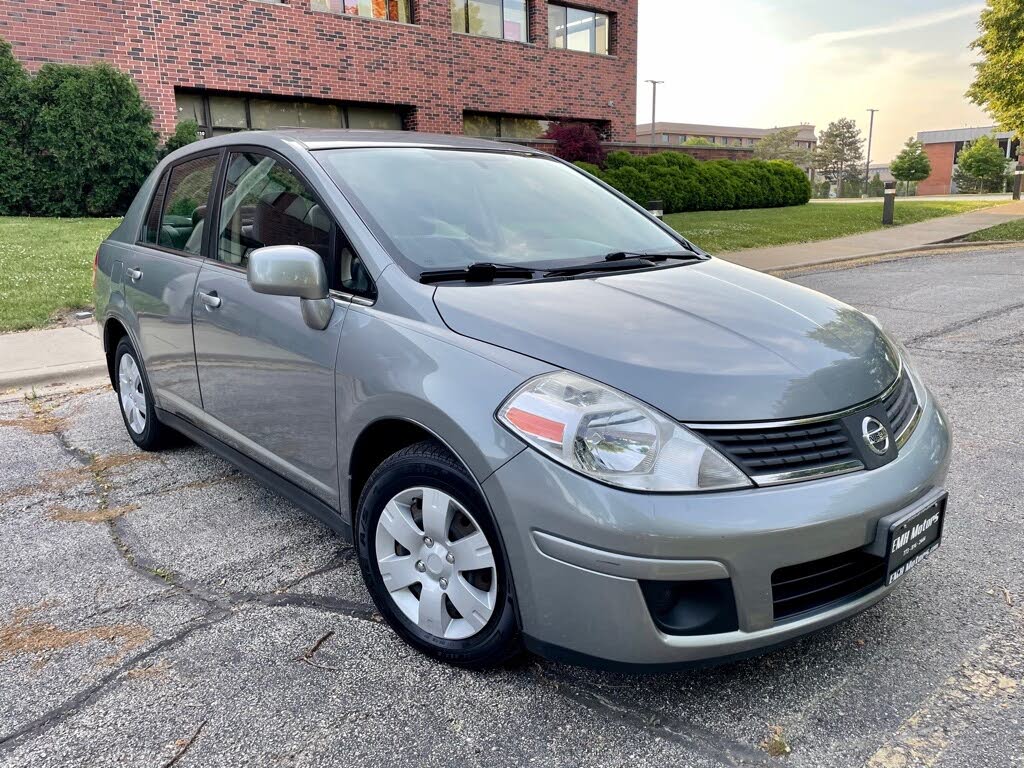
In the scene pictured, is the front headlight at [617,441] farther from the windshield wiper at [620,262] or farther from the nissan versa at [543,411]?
the windshield wiper at [620,262]

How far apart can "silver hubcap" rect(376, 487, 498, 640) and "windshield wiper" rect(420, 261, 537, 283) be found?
74 centimetres

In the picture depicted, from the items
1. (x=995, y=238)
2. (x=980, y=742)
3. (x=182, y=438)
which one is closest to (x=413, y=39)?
(x=995, y=238)

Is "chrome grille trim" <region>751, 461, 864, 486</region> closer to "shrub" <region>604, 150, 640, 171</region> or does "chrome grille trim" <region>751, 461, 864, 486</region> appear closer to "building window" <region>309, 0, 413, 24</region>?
"shrub" <region>604, 150, 640, 171</region>

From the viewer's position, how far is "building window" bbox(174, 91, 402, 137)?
57.5 ft

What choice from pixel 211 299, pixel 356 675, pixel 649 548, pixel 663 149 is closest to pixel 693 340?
pixel 649 548

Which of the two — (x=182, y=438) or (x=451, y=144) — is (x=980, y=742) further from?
(x=182, y=438)

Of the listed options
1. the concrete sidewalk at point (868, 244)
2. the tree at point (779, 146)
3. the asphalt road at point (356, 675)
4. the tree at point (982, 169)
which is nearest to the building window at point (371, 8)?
the concrete sidewalk at point (868, 244)

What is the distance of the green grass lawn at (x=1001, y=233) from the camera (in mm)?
16327

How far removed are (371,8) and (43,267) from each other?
1280 centimetres

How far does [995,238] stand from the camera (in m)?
16.3

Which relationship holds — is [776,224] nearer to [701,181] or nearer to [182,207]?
[701,181]

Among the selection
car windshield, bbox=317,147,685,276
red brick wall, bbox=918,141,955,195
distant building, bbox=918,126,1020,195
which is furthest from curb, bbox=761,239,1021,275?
red brick wall, bbox=918,141,955,195

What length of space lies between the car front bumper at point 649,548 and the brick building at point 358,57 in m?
16.7

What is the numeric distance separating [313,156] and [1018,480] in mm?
3614
